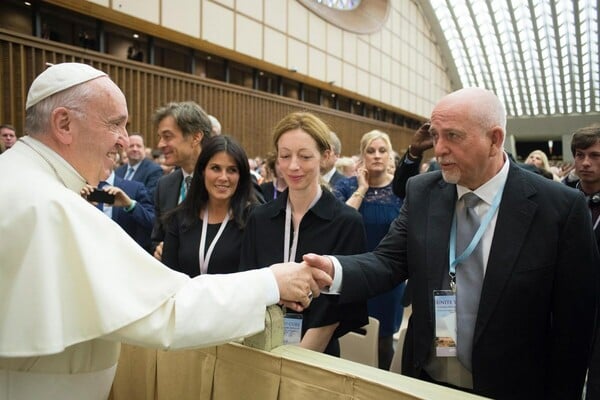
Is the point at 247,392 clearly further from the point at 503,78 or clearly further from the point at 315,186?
the point at 503,78

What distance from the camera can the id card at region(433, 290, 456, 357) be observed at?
1588 mm

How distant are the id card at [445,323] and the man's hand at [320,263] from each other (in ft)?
1.41

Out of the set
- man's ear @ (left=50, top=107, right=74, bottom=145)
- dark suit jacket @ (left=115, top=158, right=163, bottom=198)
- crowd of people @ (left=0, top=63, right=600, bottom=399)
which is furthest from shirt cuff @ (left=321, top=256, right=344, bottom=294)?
dark suit jacket @ (left=115, top=158, right=163, bottom=198)

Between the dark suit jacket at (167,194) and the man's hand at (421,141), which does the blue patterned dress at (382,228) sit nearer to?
the man's hand at (421,141)

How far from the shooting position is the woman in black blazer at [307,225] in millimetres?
2033

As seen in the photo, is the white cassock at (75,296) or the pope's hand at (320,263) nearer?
the white cassock at (75,296)

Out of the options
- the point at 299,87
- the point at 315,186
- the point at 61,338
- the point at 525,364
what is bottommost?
the point at 525,364

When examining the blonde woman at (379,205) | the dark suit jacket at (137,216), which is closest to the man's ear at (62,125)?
the dark suit jacket at (137,216)

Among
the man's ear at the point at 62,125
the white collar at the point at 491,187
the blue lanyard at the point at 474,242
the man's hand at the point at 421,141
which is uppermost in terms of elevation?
the man's hand at the point at 421,141

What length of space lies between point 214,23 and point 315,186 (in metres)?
9.07

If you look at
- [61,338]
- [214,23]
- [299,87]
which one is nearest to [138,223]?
[61,338]

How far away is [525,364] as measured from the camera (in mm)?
1536

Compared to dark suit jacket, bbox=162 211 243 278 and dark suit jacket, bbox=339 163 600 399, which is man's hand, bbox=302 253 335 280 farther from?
dark suit jacket, bbox=162 211 243 278

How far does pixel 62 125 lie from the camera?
4.39 feet
